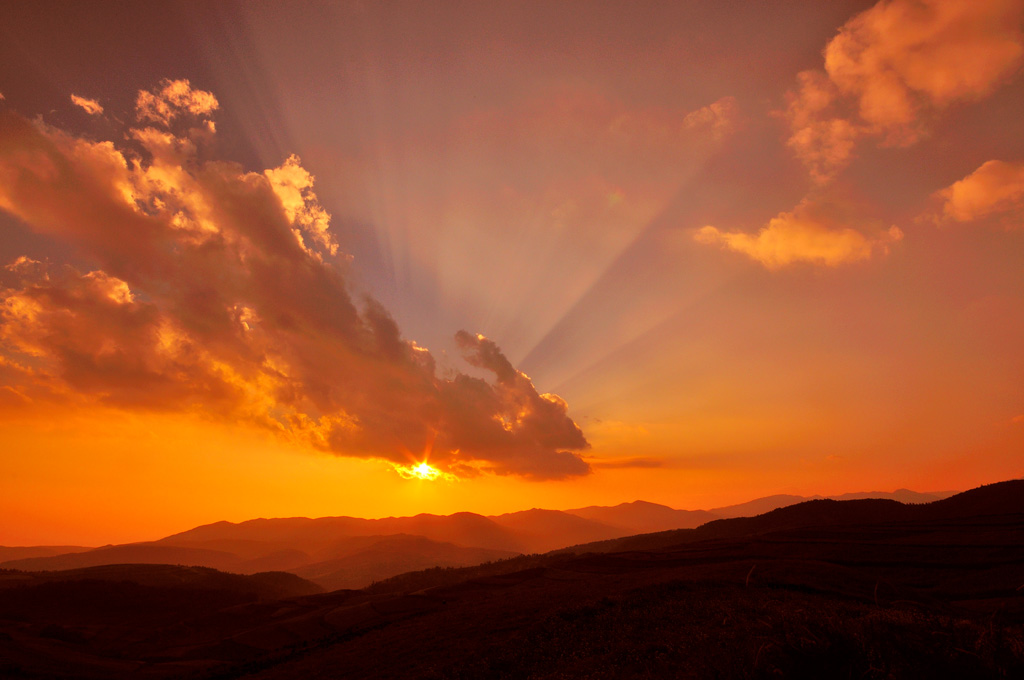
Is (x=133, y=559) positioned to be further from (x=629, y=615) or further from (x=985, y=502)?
(x=985, y=502)

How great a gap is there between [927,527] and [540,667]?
6585cm

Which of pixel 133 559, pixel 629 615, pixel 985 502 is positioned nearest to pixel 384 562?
pixel 133 559

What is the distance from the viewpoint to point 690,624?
19.8 meters

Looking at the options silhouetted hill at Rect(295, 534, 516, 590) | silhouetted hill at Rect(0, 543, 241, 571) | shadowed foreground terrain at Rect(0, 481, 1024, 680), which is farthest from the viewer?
silhouetted hill at Rect(0, 543, 241, 571)

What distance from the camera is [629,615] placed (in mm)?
23203

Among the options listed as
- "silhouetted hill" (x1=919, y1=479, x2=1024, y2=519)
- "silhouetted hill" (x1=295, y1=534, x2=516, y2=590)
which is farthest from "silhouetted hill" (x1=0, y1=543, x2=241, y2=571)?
"silhouetted hill" (x1=919, y1=479, x2=1024, y2=519)

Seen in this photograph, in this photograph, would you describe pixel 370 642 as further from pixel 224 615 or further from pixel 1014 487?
pixel 1014 487

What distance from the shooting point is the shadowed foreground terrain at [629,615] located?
8.14 meters

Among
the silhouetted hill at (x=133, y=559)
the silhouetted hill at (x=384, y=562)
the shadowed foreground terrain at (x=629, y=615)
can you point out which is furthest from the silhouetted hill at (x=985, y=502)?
the silhouetted hill at (x=133, y=559)

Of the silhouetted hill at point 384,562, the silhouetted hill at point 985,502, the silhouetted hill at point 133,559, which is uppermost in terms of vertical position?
the silhouetted hill at point 985,502

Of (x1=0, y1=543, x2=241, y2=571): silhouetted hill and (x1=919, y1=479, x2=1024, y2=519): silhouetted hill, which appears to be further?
(x1=0, y1=543, x2=241, y2=571): silhouetted hill

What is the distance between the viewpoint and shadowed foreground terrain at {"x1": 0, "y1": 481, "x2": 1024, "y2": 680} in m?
8.14

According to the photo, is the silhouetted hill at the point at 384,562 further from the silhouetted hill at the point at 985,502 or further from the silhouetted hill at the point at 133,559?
the silhouetted hill at the point at 985,502

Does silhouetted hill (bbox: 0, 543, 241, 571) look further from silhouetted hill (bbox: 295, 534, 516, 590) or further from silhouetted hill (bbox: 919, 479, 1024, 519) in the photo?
silhouetted hill (bbox: 919, 479, 1024, 519)
